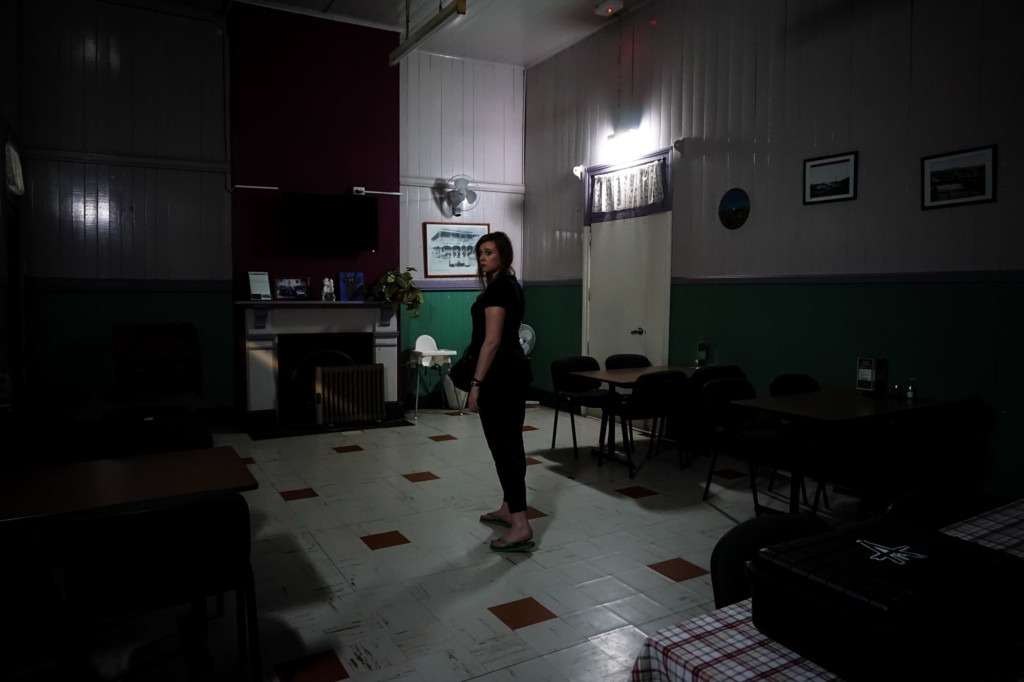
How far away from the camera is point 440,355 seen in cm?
769

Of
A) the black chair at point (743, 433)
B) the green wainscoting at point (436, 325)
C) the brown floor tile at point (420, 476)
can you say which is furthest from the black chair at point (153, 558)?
the green wainscoting at point (436, 325)

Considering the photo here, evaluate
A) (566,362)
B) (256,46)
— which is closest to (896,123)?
(566,362)

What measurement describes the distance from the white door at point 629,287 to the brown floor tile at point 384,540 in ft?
11.6

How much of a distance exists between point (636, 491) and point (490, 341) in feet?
6.47

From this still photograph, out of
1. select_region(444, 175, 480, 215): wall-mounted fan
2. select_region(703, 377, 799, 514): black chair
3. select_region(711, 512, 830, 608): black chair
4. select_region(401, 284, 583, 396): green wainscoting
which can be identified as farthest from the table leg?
select_region(444, 175, 480, 215): wall-mounted fan

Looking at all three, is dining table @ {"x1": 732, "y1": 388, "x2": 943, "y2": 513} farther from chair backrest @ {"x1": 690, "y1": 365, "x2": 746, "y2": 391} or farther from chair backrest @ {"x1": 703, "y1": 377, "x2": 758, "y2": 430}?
chair backrest @ {"x1": 690, "y1": 365, "x2": 746, "y2": 391}

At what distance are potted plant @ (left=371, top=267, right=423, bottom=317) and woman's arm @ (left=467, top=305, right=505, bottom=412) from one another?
13.0 feet

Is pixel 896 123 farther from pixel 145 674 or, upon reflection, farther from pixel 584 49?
pixel 145 674

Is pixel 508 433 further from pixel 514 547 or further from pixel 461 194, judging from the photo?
pixel 461 194

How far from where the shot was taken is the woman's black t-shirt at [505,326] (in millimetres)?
3381

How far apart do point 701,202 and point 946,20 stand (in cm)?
224

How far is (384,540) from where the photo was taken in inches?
147

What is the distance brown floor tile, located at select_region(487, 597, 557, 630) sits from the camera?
2805mm

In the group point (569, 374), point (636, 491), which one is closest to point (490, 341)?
point (636, 491)
